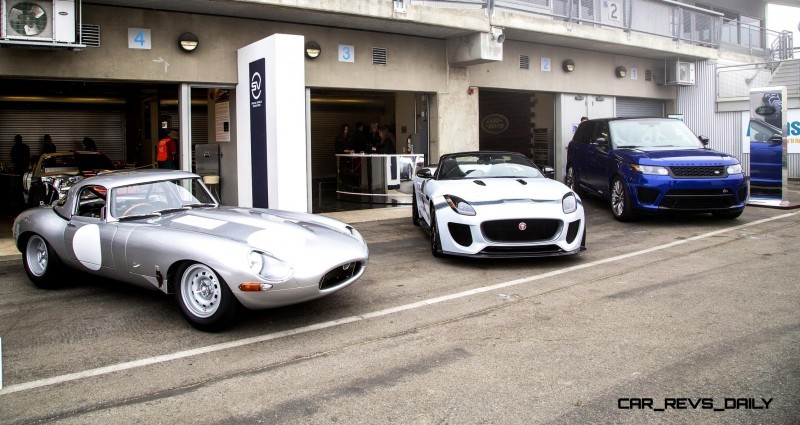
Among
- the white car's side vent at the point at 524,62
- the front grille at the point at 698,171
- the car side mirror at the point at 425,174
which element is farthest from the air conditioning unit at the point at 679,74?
the car side mirror at the point at 425,174

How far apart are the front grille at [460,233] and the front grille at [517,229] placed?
0.20 meters

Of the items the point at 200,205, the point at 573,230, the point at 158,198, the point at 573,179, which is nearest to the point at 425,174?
the point at 573,230

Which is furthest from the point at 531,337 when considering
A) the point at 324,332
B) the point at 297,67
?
the point at 297,67

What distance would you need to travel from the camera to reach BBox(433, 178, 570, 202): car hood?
803 cm

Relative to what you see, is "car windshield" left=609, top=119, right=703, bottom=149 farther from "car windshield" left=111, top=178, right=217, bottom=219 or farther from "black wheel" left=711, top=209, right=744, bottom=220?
"car windshield" left=111, top=178, right=217, bottom=219

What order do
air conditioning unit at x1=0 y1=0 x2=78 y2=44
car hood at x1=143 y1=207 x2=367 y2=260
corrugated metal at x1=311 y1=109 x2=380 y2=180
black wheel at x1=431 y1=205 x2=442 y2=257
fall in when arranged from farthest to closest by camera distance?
corrugated metal at x1=311 y1=109 x2=380 y2=180 < air conditioning unit at x1=0 y1=0 x2=78 y2=44 < black wheel at x1=431 y1=205 x2=442 y2=257 < car hood at x1=143 y1=207 x2=367 y2=260

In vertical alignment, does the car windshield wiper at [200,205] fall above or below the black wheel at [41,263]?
above

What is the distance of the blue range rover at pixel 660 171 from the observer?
10641mm

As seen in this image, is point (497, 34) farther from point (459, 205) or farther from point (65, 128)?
point (65, 128)

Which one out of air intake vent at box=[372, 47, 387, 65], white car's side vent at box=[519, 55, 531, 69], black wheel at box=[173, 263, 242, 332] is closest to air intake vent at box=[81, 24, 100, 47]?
air intake vent at box=[372, 47, 387, 65]

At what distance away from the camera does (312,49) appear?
13336 mm

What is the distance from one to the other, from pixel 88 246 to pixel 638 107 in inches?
726

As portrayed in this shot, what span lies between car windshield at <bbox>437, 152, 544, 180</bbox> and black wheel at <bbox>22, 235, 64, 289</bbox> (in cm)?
491

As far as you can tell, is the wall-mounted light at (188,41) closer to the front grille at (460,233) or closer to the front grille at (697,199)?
the front grille at (460,233)
